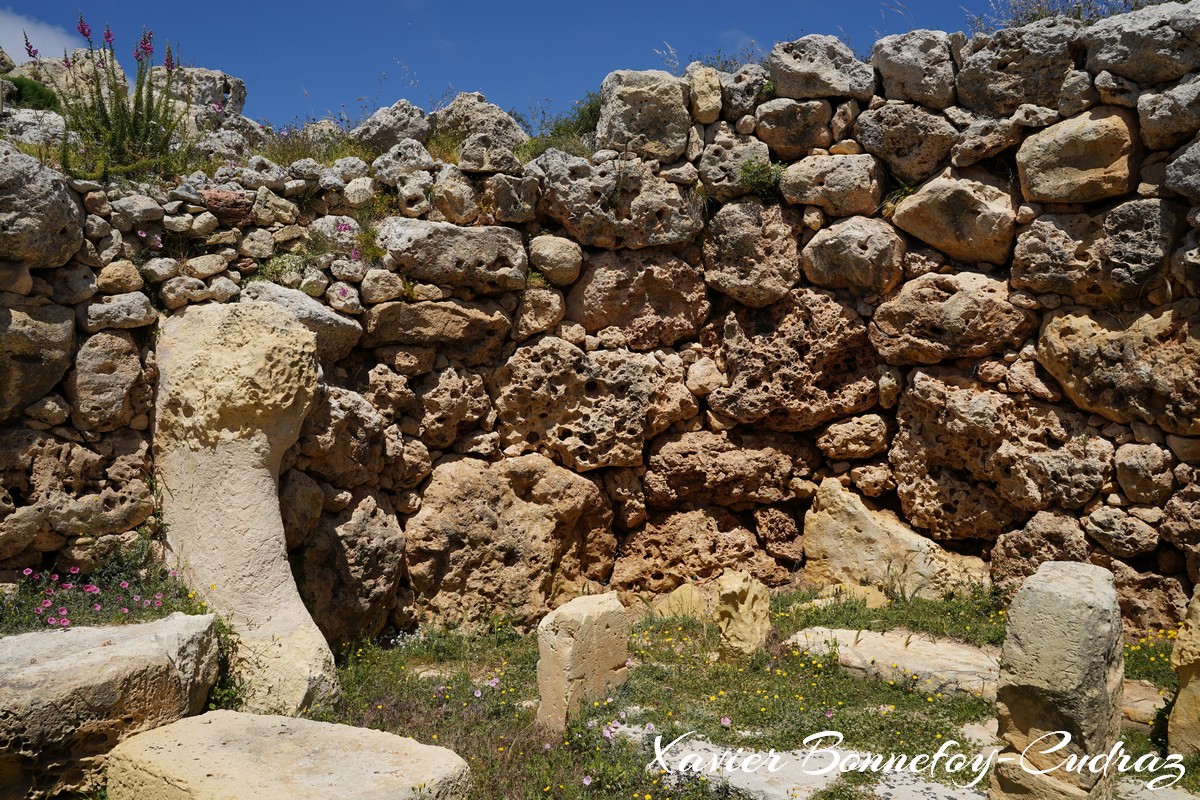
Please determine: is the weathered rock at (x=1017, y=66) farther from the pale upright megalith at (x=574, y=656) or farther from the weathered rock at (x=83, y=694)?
the weathered rock at (x=83, y=694)

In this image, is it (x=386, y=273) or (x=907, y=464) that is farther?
(x=907, y=464)

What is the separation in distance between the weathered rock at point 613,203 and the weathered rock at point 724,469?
195 cm

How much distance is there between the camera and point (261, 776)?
4.32 metres

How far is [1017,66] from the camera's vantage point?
7879 millimetres

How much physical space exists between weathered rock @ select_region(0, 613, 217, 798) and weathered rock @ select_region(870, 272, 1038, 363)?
6.13m

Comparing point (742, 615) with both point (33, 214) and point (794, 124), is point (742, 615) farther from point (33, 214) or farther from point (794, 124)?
point (33, 214)

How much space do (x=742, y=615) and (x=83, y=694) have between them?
14.1ft

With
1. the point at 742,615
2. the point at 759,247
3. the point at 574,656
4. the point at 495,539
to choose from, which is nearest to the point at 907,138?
the point at 759,247

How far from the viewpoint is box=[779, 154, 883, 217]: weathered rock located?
831 cm

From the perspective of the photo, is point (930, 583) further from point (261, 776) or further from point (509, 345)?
point (261, 776)

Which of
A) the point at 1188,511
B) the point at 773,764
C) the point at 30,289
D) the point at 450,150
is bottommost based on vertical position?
the point at 773,764

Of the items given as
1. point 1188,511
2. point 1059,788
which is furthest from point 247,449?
point 1188,511

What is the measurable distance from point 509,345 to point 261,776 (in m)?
4.83

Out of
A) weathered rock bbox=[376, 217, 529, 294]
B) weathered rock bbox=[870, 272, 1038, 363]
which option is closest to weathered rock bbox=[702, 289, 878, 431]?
weathered rock bbox=[870, 272, 1038, 363]
